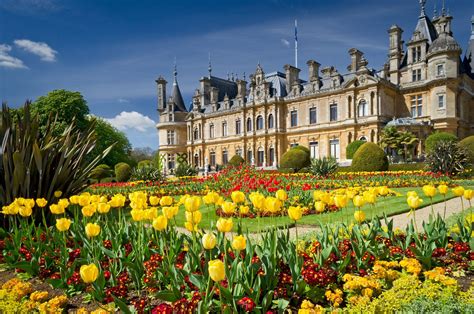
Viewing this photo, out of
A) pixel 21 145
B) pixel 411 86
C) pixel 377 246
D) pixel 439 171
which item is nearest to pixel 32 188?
pixel 21 145

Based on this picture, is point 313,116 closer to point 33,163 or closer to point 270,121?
point 270,121

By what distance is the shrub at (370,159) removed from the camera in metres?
19.0

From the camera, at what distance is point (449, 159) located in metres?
15.0

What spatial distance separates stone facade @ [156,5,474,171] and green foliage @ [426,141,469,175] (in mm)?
11424

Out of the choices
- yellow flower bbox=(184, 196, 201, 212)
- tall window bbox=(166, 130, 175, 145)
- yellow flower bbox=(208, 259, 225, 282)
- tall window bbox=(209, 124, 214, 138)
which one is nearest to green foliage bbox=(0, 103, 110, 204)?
yellow flower bbox=(184, 196, 201, 212)

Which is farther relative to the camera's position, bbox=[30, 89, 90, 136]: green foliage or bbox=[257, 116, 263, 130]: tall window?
bbox=[257, 116, 263, 130]: tall window

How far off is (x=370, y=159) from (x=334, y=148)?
1223 cm

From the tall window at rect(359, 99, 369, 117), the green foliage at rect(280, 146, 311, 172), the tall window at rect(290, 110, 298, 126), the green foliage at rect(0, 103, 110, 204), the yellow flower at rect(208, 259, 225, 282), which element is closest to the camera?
the yellow flower at rect(208, 259, 225, 282)

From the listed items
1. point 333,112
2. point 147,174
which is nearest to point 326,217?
point 147,174

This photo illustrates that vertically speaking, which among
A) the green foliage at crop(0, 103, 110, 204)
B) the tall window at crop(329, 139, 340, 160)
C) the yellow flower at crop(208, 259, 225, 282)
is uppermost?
the tall window at crop(329, 139, 340, 160)

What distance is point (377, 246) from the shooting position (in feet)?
10.8

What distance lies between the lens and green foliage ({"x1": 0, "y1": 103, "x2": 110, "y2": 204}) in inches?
209

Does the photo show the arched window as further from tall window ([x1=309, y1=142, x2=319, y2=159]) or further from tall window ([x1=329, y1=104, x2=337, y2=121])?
tall window ([x1=329, y1=104, x2=337, y2=121])

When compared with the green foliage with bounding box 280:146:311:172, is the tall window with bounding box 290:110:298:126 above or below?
above
